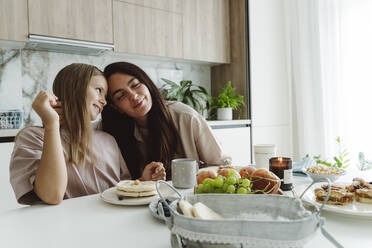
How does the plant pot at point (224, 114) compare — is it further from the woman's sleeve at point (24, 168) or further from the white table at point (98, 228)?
the white table at point (98, 228)

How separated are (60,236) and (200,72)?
3.15 meters

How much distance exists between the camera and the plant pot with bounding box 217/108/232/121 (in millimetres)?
3186

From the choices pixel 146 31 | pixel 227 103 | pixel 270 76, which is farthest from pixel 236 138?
pixel 146 31

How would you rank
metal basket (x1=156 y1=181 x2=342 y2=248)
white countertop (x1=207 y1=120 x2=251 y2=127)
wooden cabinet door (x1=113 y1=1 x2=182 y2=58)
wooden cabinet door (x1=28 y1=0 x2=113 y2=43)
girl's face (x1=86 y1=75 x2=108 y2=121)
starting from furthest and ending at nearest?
1. white countertop (x1=207 y1=120 x2=251 y2=127)
2. wooden cabinet door (x1=113 y1=1 x2=182 y2=58)
3. wooden cabinet door (x1=28 y1=0 x2=113 y2=43)
4. girl's face (x1=86 y1=75 x2=108 y2=121)
5. metal basket (x1=156 y1=181 x2=342 y2=248)

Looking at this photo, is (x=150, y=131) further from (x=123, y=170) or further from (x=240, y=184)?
(x=240, y=184)

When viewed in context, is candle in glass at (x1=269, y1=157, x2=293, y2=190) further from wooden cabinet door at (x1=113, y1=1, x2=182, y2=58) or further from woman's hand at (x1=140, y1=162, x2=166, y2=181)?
wooden cabinet door at (x1=113, y1=1, x2=182, y2=58)

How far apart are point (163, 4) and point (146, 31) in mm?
369

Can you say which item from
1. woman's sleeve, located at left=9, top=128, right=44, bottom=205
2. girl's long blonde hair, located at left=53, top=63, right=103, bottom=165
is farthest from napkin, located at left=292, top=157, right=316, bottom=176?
woman's sleeve, located at left=9, top=128, right=44, bottom=205

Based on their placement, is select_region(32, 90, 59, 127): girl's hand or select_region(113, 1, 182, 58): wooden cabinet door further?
select_region(113, 1, 182, 58): wooden cabinet door

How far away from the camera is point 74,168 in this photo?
1.22m

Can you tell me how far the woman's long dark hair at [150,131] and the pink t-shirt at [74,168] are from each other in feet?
0.54

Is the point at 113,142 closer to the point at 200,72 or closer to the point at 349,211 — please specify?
the point at 349,211

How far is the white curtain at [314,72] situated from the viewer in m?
3.19

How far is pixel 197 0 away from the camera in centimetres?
322
